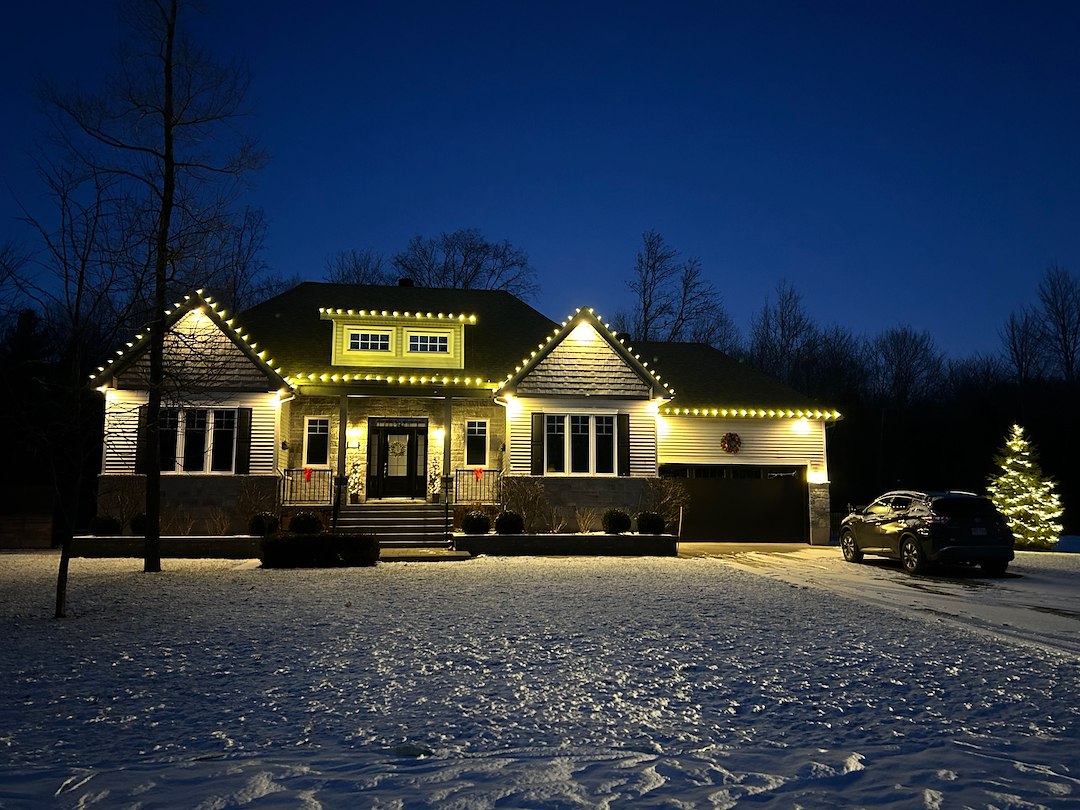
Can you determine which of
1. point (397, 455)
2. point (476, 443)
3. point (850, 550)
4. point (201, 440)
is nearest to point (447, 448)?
point (476, 443)

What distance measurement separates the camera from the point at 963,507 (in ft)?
47.3

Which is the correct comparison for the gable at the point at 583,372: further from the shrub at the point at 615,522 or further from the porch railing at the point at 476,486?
the shrub at the point at 615,522

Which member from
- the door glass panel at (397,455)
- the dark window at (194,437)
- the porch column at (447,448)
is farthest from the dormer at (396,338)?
the dark window at (194,437)

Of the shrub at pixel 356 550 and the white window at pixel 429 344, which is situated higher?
the white window at pixel 429 344

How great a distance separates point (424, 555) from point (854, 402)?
105 ft

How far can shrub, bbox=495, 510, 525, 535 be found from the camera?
695 inches

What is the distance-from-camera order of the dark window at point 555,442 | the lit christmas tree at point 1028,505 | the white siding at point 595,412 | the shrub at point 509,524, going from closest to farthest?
the shrub at point 509,524 < the white siding at point 595,412 < the dark window at point 555,442 < the lit christmas tree at point 1028,505

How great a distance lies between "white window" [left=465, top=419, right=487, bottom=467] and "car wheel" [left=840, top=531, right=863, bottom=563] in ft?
31.2

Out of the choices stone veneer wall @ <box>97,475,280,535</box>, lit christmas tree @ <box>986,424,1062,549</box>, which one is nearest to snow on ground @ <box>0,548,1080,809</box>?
stone veneer wall @ <box>97,475,280,535</box>

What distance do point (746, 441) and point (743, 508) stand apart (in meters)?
1.98

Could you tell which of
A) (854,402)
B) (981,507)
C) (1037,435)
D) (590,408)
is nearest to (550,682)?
(981,507)

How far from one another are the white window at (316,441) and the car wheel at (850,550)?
1329cm

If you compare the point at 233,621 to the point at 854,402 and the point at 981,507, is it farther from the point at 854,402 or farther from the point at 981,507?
the point at 854,402

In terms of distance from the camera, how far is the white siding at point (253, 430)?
18.8m
